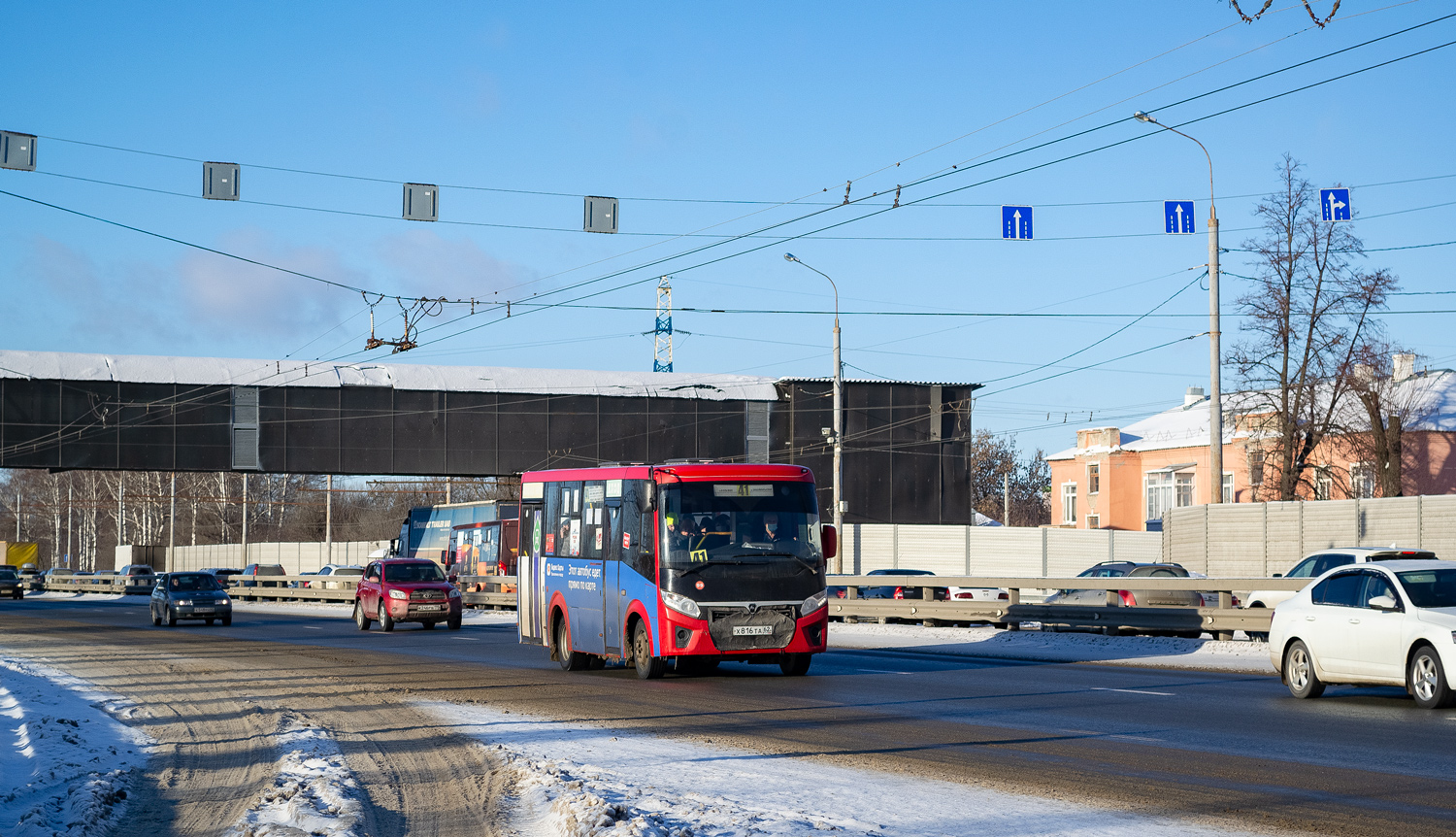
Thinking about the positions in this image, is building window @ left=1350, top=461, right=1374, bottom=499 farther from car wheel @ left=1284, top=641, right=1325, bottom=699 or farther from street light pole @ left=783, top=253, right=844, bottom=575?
car wheel @ left=1284, top=641, right=1325, bottom=699

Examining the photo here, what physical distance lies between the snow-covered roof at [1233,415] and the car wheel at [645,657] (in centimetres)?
3322

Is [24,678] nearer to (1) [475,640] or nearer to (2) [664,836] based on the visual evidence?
(1) [475,640]

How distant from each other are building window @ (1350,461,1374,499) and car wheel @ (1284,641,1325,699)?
3793cm

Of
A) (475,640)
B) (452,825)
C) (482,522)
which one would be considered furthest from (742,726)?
(482,522)

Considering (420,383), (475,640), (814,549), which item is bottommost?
(475,640)

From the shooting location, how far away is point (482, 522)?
Answer: 2116 inches

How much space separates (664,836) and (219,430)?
5513 centimetres

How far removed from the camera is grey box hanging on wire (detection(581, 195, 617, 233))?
26703mm

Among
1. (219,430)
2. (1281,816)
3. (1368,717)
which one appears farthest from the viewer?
(219,430)

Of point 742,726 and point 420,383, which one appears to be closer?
point 742,726

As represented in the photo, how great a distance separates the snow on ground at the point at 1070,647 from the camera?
2067 cm

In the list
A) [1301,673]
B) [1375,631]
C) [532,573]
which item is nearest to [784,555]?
[532,573]

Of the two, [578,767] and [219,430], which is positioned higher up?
[219,430]

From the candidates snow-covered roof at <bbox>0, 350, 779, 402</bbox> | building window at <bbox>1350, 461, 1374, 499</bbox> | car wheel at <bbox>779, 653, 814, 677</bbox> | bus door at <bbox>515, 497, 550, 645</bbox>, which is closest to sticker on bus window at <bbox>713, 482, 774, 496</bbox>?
car wheel at <bbox>779, 653, 814, 677</bbox>
